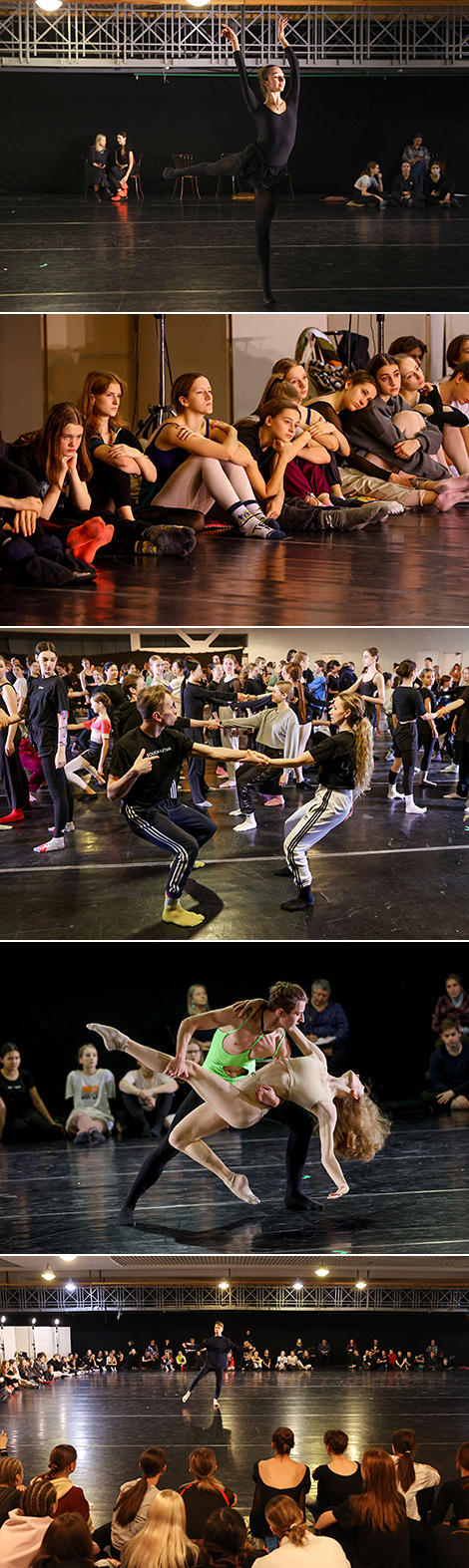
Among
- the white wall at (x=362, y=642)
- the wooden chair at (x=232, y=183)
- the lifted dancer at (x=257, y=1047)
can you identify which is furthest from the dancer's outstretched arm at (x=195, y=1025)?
the wooden chair at (x=232, y=183)

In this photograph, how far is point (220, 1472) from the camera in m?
5.43

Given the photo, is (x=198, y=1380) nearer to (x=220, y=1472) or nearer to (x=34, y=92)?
(x=220, y=1472)

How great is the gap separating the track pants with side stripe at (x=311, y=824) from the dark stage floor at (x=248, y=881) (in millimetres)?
85

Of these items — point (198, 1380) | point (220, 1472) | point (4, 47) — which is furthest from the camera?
point (198, 1380)

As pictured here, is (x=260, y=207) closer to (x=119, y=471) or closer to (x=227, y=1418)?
(x=119, y=471)

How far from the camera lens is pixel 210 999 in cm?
651

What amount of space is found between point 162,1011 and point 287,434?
309 centimetres

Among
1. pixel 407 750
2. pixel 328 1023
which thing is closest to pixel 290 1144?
pixel 328 1023

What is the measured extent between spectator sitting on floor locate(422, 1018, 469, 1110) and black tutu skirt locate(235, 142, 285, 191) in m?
4.41

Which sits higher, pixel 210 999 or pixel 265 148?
pixel 265 148

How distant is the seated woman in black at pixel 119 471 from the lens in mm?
6012

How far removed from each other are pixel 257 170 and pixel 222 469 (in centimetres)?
147

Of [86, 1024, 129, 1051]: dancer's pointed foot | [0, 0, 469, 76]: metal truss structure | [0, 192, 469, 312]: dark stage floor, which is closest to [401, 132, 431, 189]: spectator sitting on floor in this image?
[0, 192, 469, 312]: dark stage floor

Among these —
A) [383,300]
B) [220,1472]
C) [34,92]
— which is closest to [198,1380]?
[220,1472]
